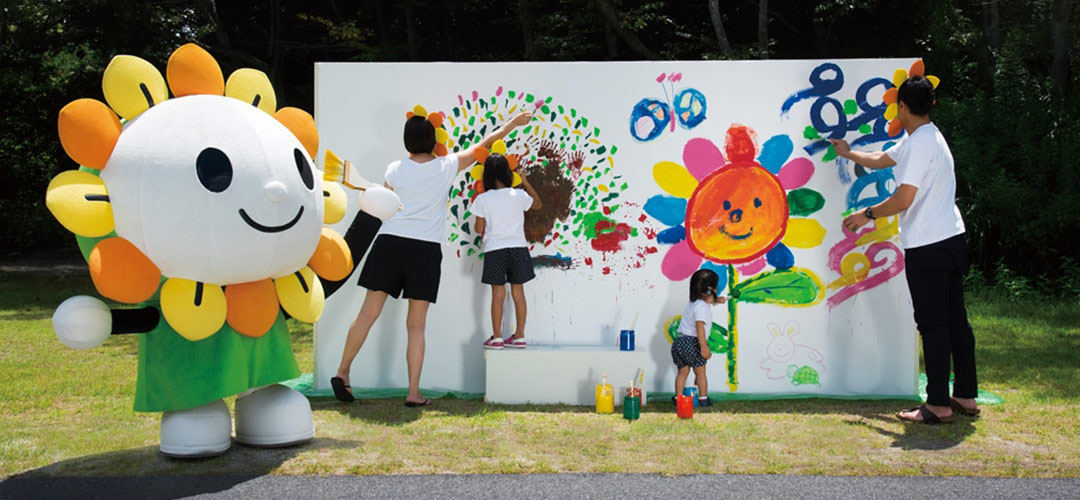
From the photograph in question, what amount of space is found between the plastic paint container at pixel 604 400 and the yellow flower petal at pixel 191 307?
229cm

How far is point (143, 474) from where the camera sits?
430 cm

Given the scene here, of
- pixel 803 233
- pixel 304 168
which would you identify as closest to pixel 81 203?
pixel 304 168

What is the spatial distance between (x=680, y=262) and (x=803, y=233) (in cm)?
77

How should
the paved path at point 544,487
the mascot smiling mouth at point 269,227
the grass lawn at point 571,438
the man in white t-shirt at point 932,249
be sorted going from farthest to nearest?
1. the man in white t-shirt at point 932,249
2. the grass lawn at point 571,438
3. the mascot smiling mouth at point 269,227
4. the paved path at point 544,487

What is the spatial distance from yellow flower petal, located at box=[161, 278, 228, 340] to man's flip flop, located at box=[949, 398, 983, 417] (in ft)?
12.7

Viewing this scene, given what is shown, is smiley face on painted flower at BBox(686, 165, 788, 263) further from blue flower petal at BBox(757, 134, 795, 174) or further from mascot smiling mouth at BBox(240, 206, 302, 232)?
mascot smiling mouth at BBox(240, 206, 302, 232)

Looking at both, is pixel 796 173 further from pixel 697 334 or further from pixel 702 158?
pixel 697 334

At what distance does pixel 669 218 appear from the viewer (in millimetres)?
6301

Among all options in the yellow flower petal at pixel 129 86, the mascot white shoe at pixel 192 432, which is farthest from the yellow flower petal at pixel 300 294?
the yellow flower petal at pixel 129 86

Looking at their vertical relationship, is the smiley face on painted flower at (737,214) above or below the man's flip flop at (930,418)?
above

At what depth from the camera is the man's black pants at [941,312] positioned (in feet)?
18.0

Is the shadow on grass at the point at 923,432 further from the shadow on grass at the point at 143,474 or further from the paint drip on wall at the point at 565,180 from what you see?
the shadow on grass at the point at 143,474

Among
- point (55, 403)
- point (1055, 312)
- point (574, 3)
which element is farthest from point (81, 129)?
point (574, 3)

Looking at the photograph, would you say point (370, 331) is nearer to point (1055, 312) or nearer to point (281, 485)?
point (281, 485)
